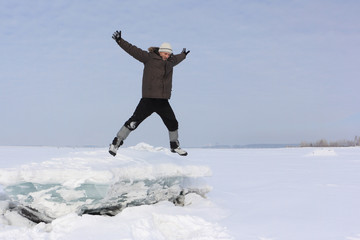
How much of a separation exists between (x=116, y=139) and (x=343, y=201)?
4.19 m

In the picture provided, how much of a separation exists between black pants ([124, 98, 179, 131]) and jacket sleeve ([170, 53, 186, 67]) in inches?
25.7

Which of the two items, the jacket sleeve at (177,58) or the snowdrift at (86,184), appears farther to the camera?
the jacket sleeve at (177,58)

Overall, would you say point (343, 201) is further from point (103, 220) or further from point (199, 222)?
point (103, 220)

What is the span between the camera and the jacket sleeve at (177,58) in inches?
241

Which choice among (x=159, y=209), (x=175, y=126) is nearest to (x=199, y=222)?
(x=159, y=209)

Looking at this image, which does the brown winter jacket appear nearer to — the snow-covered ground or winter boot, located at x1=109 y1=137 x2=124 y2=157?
winter boot, located at x1=109 y1=137 x2=124 y2=157

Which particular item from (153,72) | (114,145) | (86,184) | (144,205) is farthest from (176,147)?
(86,184)

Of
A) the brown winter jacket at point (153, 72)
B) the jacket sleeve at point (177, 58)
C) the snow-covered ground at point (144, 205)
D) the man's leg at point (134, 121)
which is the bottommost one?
the snow-covered ground at point (144, 205)

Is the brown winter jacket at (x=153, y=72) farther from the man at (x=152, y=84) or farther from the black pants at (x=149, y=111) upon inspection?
the black pants at (x=149, y=111)

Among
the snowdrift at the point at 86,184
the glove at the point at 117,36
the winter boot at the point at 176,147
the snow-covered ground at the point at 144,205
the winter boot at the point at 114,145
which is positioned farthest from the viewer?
the winter boot at the point at 176,147

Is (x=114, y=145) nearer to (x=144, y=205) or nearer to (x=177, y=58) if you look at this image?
(x=144, y=205)

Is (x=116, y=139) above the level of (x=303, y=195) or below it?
above

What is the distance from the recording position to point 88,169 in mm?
5375

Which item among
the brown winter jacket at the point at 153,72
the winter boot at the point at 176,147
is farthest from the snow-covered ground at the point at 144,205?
the brown winter jacket at the point at 153,72
